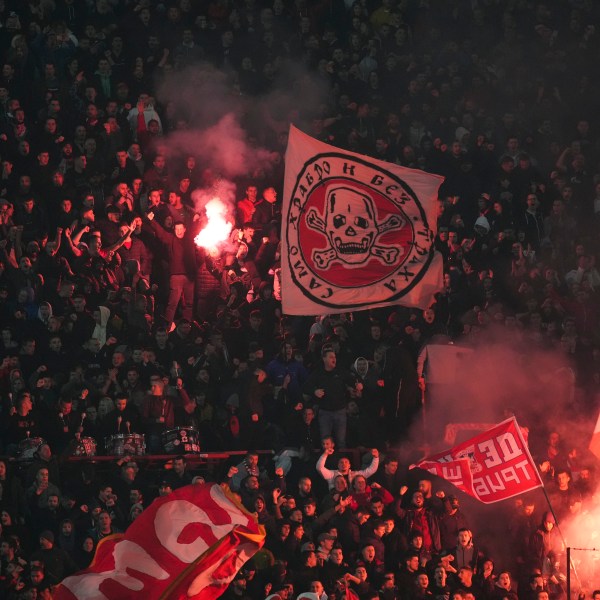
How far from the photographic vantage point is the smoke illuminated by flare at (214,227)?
17312 mm

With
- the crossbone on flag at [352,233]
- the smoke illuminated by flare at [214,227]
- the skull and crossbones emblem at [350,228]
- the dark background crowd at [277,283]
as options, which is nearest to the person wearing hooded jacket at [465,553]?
the dark background crowd at [277,283]

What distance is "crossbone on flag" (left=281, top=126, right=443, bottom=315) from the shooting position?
1472 cm

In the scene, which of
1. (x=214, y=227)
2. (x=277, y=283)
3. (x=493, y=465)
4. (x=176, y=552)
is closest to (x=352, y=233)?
(x=277, y=283)

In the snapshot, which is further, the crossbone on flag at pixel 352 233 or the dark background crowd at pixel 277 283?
the crossbone on flag at pixel 352 233

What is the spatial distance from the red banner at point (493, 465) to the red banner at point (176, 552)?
4268 millimetres

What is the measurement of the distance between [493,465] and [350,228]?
2.73m

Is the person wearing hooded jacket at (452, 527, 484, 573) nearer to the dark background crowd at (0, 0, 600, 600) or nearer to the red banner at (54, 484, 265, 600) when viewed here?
the dark background crowd at (0, 0, 600, 600)

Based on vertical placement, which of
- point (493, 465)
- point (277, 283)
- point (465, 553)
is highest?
point (277, 283)

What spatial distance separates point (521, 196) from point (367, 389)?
394cm

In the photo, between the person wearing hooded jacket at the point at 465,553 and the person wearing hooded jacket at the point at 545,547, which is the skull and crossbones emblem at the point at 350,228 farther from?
the person wearing hooded jacket at the point at 545,547

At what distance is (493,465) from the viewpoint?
45.9ft

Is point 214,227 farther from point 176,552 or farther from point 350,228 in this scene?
point 176,552

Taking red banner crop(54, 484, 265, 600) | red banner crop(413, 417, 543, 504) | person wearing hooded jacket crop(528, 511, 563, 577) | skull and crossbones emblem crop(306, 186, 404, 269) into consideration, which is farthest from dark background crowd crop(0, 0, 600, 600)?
red banner crop(54, 484, 265, 600)

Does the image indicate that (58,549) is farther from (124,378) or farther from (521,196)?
(521,196)
